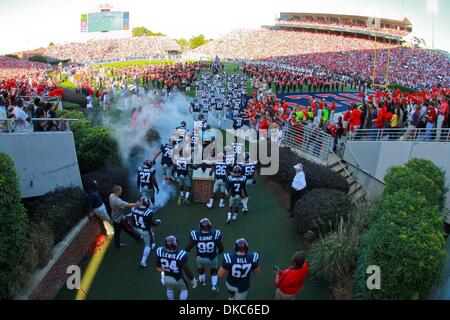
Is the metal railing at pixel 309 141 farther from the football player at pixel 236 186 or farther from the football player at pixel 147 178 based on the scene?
the football player at pixel 147 178

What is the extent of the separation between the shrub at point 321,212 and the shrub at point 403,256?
5.34 feet

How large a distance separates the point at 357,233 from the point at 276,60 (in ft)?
158

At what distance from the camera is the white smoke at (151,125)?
1225 centimetres

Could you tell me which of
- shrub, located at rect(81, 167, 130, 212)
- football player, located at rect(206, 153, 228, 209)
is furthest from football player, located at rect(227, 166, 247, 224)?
shrub, located at rect(81, 167, 130, 212)

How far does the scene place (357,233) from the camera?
7723mm

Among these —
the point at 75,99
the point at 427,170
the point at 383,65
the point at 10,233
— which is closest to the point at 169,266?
the point at 10,233

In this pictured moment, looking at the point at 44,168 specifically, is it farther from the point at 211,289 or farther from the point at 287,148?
the point at 287,148

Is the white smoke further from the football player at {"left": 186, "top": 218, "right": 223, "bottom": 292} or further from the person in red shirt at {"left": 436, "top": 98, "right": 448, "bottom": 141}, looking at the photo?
the person in red shirt at {"left": 436, "top": 98, "right": 448, "bottom": 141}

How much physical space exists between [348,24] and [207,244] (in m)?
73.4

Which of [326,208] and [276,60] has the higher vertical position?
[276,60]

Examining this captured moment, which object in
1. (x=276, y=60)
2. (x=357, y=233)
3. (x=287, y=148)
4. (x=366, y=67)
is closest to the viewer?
(x=357, y=233)

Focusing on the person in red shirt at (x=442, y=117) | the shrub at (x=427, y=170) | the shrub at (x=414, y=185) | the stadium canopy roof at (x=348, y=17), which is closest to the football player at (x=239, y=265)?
the shrub at (x=414, y=185)

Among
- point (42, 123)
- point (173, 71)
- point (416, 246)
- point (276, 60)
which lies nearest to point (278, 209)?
point (416, 246)
